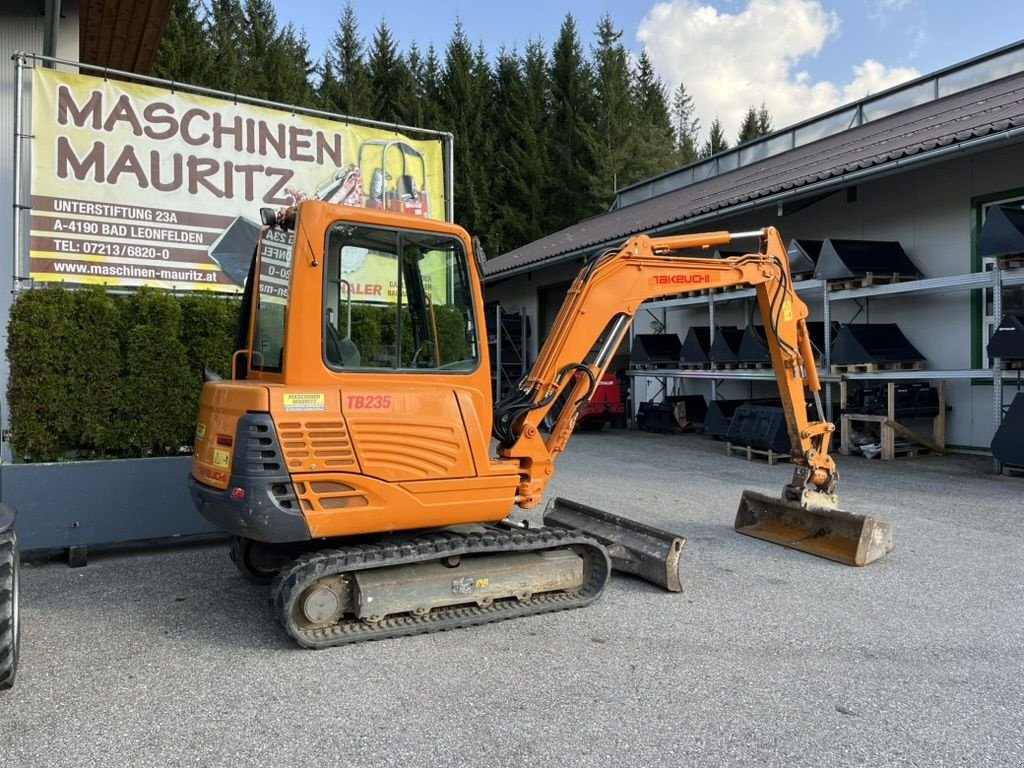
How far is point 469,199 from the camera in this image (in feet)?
110

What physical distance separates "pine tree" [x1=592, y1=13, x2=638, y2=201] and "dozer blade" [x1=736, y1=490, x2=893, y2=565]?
27.8 m

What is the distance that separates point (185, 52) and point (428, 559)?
85.0 feet

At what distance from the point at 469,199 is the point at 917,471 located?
84.8 ft

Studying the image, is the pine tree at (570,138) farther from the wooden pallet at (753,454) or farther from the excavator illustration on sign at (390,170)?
the excavator illustration on sign at (390,170)

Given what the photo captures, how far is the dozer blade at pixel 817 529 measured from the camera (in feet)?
19.5

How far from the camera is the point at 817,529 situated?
6445mm

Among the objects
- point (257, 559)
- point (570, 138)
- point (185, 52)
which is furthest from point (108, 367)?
point (570, 138)

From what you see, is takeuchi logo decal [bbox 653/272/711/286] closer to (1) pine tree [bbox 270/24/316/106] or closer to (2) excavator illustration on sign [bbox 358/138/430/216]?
(2) excavator illustration on sign [bbox 358/138/430/216]

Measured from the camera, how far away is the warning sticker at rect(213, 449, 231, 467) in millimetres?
4273

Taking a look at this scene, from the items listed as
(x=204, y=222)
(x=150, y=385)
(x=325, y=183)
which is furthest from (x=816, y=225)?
(x=150, y=385)

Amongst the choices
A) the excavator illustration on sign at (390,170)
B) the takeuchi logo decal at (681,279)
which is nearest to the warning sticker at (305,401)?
the takeuchi logo decal at (681,279)

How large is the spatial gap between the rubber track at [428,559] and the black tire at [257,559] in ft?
3.51

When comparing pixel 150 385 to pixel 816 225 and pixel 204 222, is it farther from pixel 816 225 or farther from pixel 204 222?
pixel 816 225

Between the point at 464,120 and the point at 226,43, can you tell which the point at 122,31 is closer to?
the point at 226,43
